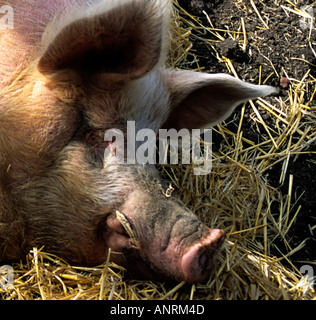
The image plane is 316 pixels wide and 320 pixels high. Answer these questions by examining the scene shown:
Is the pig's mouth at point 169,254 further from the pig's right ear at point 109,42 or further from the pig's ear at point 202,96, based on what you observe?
the pig's ear at point 202,96

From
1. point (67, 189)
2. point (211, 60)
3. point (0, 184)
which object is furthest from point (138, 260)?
point (211, 60)

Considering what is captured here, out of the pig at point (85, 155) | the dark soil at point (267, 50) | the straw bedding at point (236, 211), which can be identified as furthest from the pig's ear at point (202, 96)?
the dark soil at point (267, 50)

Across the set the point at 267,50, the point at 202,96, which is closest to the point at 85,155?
the point at 202,96

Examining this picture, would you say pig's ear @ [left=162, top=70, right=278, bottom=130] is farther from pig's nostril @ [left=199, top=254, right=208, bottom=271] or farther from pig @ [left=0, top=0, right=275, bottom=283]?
pig's nostril @ [left=199, top=254, right=208, bottom=271]

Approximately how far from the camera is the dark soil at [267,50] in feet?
12.4

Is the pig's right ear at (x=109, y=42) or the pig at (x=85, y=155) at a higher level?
the pig's right ear at (x=109, y=42)

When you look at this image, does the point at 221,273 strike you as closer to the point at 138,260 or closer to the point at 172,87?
the point at 138,260

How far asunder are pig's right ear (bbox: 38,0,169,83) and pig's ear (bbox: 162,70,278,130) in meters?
0.51

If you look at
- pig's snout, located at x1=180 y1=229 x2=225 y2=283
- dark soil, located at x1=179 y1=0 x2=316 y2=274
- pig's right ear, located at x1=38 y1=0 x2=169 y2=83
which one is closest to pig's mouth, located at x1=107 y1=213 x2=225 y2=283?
pig's snout, located at x1=180 y1=229 x2=225 y2=283

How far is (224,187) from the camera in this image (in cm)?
360

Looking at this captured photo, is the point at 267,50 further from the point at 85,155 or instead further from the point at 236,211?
the point at 85,155

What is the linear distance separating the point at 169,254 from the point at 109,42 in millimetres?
948

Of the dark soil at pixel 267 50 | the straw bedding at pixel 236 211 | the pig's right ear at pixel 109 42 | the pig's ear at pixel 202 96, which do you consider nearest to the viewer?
the pig's right ear at pixel 109 42

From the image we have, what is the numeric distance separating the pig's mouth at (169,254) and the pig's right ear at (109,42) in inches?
26.0
